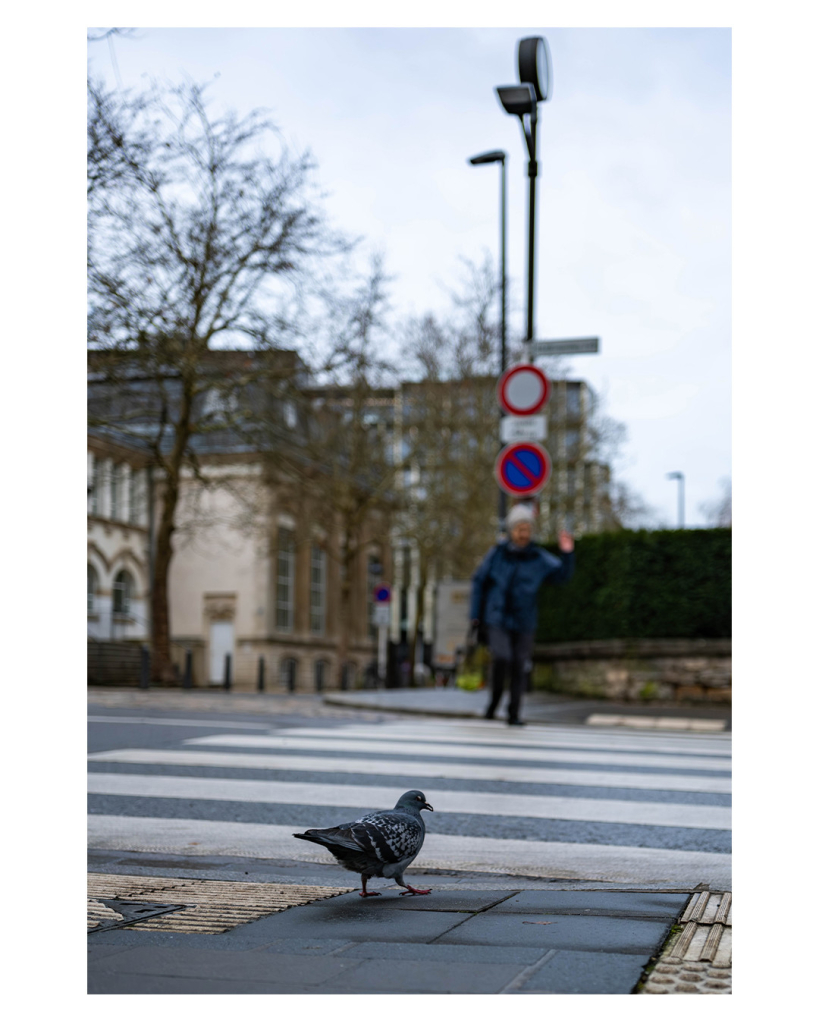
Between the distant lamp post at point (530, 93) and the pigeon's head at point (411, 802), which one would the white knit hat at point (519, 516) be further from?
the pigeon's head at point (411, 802)

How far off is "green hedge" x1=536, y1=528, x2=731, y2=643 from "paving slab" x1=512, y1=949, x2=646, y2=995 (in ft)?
42.1

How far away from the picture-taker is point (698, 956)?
3037mm

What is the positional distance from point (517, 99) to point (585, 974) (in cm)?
1129

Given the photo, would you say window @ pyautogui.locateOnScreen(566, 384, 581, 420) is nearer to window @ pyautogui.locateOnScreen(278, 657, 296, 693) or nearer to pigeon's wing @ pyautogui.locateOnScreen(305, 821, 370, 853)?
window @ pyautogui.locateOnScreen(278, 657, 296, 693)

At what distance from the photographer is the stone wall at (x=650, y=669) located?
15.3 meters

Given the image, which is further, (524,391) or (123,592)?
(123,592)

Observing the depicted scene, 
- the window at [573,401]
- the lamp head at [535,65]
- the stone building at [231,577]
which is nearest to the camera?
the lamp head at [535,65]

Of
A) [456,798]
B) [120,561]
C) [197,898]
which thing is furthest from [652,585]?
[120,561]

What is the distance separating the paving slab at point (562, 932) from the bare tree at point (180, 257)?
5.46 meters

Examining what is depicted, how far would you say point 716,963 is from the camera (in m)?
2.98

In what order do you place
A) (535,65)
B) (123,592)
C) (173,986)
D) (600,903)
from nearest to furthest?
(173,986) < (600,903) < (535,65) < (123,592)

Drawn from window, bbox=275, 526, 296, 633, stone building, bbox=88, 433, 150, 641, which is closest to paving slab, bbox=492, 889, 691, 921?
stone building, bbox=88, 433, 150, 641

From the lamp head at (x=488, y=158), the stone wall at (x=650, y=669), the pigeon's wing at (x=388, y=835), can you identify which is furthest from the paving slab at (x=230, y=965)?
the lamp head at (x=488, y=158)

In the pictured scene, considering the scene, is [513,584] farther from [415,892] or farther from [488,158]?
[488,158]
